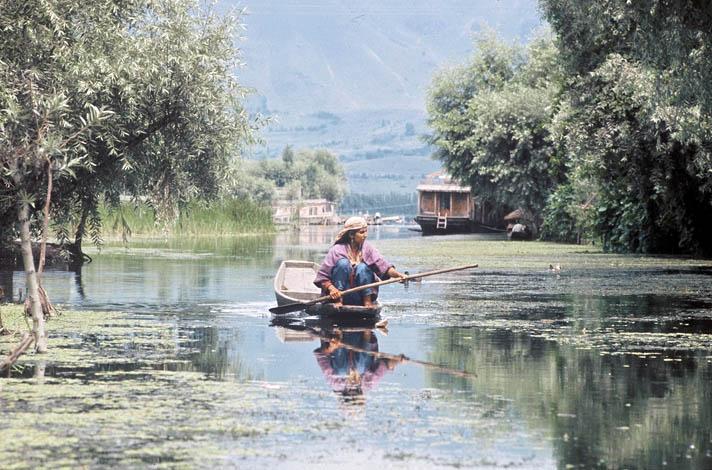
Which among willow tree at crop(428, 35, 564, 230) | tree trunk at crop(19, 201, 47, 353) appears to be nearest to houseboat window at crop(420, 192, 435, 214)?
willow tree at crop(428, 35, 564, 230)

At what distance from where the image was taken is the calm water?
10344mm

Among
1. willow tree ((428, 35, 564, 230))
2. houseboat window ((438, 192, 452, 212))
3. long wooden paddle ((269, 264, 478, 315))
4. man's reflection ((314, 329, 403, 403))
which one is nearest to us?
man's reflection ((314, 329, 403, 403))

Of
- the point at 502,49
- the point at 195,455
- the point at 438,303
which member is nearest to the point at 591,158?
the point at 438,303

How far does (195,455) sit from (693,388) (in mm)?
5744

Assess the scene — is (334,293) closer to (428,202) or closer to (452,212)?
(452,212)

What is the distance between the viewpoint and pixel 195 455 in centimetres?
990

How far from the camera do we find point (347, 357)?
16609 mm

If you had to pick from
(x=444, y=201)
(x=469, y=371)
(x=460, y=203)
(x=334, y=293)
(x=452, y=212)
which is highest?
(x=444, y=201)

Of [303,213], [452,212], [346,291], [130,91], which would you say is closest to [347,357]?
[346,291]

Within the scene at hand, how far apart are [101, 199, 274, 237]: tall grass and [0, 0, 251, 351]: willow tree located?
3366cm

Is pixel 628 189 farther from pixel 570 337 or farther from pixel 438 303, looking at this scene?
pixel 570 337

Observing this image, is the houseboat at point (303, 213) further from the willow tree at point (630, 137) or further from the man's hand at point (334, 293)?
the man's hand at point (334, 293)

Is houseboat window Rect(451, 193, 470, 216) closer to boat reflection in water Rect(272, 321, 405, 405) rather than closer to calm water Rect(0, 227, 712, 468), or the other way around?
calm water Rect(0, 227, 712, 468)

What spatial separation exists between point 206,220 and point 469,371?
188 feet
